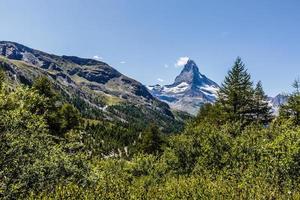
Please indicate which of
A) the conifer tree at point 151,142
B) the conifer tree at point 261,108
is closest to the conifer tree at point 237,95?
the conifer tree at point 261,108

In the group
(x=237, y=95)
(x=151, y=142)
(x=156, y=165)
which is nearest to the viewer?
(x=156, y=165)

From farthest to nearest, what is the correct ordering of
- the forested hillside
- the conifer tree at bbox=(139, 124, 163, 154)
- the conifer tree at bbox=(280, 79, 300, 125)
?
the conifer tree at bbox=(139, 124, 163, 154) < the conifer tree at bbox=(280, 79, 300, 125) < the forested hillside

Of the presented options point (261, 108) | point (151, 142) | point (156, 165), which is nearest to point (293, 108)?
point (261, 108)

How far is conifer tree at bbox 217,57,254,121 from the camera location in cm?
6197

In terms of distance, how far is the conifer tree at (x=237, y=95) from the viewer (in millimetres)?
61969

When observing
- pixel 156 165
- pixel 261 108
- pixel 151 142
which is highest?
pixel 261 108

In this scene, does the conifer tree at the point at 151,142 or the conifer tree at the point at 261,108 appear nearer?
the conifer tree at the point at 261,108

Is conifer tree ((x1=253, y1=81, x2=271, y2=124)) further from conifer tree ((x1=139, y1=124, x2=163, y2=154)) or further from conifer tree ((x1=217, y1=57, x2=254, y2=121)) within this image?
conifer tree ((x1=139, y1=124, x2=163, y2=154))

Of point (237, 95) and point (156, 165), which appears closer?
point (156, 165)

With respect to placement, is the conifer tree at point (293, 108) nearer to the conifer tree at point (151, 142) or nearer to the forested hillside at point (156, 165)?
the forested hillside at point (156, 165)

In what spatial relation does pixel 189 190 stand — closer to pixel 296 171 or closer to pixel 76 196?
pixel 76 196

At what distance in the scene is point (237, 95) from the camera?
62094mm

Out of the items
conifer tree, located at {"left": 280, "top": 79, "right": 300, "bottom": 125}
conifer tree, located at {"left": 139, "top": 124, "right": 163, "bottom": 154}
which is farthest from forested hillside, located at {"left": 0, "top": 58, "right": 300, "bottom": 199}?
conifer tree, located at {"left": 139, "top": 124, "right": 163, "bottom": 154}

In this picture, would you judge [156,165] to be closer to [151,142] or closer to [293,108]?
[293,108]
